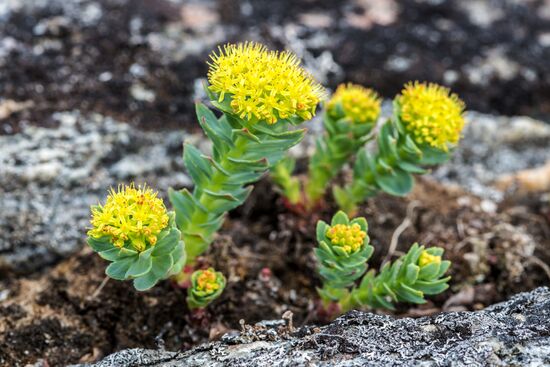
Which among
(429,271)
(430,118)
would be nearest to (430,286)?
(429,271)

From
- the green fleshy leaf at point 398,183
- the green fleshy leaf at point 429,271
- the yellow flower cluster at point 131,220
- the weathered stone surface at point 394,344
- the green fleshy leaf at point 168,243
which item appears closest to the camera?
the weathered stone surface at point 394,344

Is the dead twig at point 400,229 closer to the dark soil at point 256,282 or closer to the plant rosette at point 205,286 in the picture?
the dark soil at point 256,282

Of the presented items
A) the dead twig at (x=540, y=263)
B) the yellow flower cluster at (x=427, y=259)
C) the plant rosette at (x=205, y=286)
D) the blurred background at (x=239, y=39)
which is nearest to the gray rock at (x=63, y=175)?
the blurred background at (x=239, y=39)

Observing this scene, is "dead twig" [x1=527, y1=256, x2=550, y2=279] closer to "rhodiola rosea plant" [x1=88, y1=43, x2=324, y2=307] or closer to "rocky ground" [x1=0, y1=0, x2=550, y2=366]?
"rocky ground" [x1=0, y1=0, x2=550, y2=366]

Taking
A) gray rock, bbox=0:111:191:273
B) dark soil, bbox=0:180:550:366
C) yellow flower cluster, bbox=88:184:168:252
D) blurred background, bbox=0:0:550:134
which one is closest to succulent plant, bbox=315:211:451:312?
dark soil, bbox=0:180:550:366

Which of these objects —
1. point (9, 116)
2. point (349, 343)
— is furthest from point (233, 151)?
point (9, 116)

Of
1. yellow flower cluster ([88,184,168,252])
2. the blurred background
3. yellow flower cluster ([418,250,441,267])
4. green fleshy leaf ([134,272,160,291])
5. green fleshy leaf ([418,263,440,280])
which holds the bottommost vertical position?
green fleshy leaf ([418,263,440,280])

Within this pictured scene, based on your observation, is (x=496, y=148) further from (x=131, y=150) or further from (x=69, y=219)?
(x=69, y=219)
